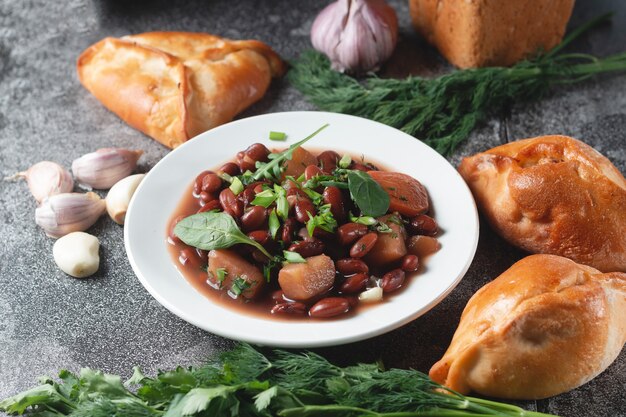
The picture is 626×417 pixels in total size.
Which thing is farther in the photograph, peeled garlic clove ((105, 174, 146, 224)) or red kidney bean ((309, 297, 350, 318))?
peeled garlic clove ((105, 174, 146, 224))

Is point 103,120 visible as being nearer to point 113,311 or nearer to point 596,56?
point 113,311

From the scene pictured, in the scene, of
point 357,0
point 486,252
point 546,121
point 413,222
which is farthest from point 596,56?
point 413,222

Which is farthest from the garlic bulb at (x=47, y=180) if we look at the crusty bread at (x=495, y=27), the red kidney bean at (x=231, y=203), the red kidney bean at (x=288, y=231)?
the crusty bread at (x=495, y=27)

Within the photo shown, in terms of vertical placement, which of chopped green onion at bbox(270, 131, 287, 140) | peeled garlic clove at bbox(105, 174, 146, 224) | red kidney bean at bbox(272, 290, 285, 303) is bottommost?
peeled garlic clove at bbox(105, 174, 146, 224)

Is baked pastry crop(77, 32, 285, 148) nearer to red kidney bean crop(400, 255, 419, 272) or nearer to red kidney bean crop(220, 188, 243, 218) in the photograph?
red kidney bean crop(220, 188, 243, 218)

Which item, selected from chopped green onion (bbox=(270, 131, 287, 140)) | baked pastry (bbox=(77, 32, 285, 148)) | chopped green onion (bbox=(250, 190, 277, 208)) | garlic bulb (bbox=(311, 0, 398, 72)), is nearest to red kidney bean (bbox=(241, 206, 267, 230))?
chopped green onion (bbox=(250, 190, 277, 208))

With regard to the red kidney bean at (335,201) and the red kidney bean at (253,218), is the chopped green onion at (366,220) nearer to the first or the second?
the red kidney bean at (335,201)

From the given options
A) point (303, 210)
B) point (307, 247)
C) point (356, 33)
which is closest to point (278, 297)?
point (307, 247)
